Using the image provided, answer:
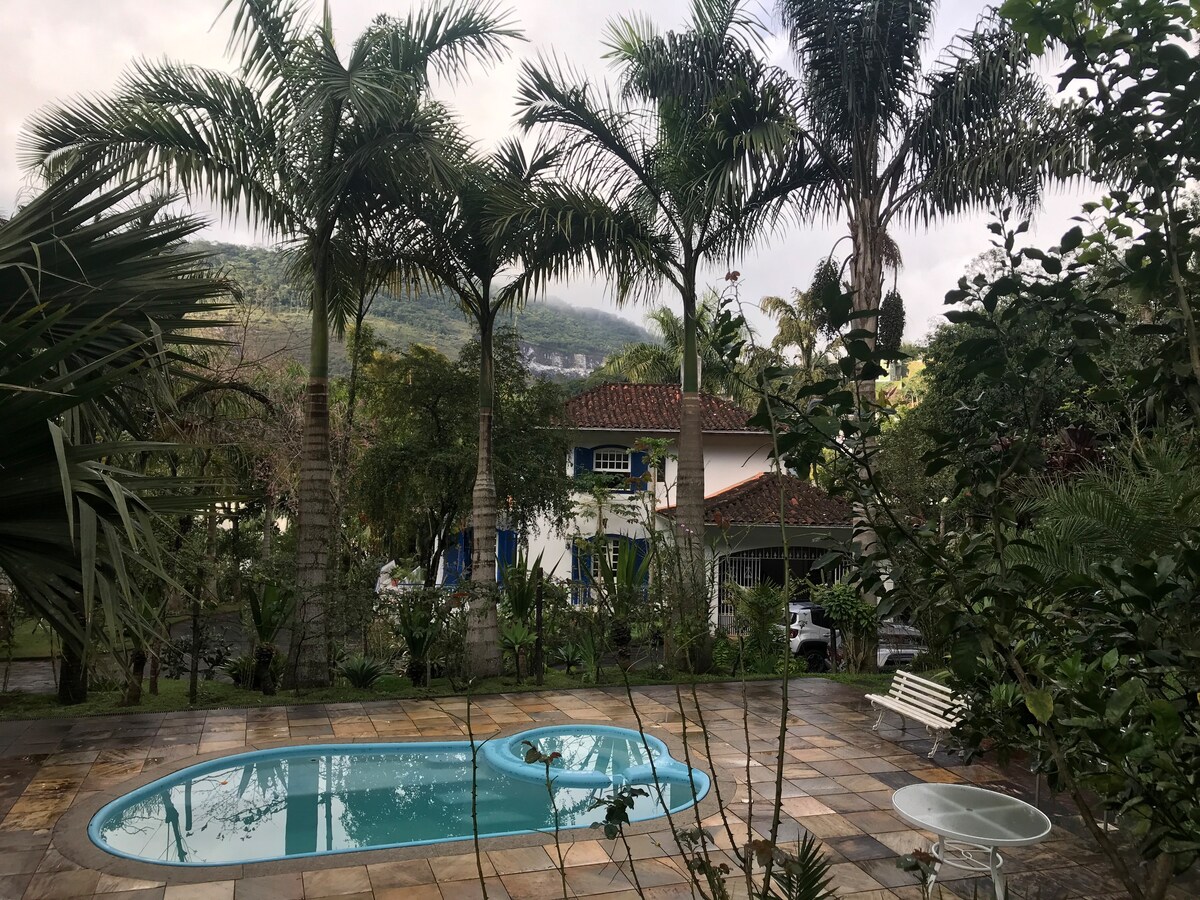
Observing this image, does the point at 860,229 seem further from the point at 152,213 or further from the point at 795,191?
the point at 152,213

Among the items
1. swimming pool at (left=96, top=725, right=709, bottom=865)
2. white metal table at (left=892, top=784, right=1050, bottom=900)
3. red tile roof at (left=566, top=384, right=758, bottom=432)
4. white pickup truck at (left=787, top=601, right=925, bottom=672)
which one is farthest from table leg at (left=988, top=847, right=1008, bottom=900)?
red tile roof at (left=566, top=384, right=758, bottom=432)

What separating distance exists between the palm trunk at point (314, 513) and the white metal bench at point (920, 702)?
20.6 ft

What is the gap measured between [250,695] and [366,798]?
123 inches

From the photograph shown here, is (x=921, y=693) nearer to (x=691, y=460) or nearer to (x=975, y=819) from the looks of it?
(x=975, y=819)

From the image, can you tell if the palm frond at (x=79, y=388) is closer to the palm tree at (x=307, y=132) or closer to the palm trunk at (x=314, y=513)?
the palm tree at (x=307, y=132)

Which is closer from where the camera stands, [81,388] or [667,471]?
[81,388]

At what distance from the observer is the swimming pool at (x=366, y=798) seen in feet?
20.6

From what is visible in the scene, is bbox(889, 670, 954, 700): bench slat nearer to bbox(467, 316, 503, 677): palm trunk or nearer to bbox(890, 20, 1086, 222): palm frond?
bbox(467, 316, 503, 677): palm trunk

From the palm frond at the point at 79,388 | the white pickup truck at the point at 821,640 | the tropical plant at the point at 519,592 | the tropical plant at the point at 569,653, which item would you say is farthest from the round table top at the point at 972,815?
the white pickup truck at the point at 821,640

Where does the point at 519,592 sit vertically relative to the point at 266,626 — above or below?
above

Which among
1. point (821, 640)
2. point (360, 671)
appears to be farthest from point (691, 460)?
point (821, 640)

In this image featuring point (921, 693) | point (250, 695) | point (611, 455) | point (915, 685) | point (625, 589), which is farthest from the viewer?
point (611, 455)

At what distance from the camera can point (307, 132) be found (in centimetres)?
930

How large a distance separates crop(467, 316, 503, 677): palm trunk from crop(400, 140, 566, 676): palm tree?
0.04 feet
